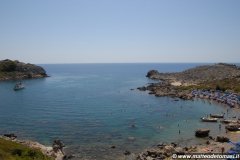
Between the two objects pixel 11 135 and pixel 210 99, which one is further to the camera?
pixel 210 99

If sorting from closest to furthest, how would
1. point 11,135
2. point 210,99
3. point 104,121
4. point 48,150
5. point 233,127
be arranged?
point 48,150 → point 11,135 → point 233,127 → point 104,121 → point 210,99

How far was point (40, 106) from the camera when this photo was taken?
375ft

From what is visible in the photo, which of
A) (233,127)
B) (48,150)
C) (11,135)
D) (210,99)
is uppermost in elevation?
(210,99)

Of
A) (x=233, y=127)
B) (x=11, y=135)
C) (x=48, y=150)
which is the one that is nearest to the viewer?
(x=48, y=150)

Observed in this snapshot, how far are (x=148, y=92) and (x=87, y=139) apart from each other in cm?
8394

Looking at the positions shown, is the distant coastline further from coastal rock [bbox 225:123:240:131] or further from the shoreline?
the shoreline

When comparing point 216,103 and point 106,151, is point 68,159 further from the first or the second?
point 216,103

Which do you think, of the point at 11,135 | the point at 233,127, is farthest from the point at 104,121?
the point at 233,127

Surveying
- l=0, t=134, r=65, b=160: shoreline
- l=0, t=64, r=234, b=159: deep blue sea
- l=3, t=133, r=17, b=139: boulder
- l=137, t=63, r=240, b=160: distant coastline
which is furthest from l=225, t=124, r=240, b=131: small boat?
l=3, t=133, r=17, b=139: boulder

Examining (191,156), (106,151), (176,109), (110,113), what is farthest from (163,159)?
(176,109)

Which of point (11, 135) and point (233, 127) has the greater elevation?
point (233, 127)

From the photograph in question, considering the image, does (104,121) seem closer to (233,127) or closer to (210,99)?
Answer: (233,127)

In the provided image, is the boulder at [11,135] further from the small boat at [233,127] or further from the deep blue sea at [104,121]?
the small boat at [233,127]

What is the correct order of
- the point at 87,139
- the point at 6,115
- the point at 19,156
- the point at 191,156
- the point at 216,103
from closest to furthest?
the point at 19,156 → the point at 191,156 → the point at 87,139 → the point at 6,115 → the point at 216,103
